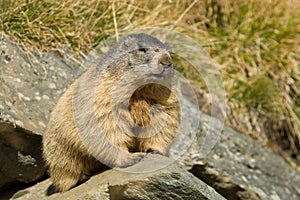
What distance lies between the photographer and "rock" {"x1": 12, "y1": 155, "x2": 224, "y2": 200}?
3.78m

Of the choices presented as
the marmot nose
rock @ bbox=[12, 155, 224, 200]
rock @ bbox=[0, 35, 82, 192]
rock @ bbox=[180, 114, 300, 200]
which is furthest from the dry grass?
rock @ bbox=[12, 155, 224, 200]

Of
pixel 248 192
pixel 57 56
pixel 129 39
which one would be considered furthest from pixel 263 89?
pixel 129 39

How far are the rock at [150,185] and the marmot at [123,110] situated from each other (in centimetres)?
10

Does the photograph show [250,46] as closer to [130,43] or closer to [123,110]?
[130,43]

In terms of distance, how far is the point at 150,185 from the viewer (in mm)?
3805

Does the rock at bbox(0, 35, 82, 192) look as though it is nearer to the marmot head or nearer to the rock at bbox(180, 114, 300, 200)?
the marmot head

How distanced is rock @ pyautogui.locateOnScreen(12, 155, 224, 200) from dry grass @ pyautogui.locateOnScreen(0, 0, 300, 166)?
9.66ft

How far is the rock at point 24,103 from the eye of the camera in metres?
4.95

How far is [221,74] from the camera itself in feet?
24.2

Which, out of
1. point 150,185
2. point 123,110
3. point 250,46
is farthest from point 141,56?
point 250,46

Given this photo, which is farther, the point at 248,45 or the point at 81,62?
the point at 248,45

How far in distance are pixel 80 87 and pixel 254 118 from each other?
3.53 meters

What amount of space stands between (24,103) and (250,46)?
3.31 meters

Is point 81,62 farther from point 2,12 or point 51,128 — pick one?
point 51,128
